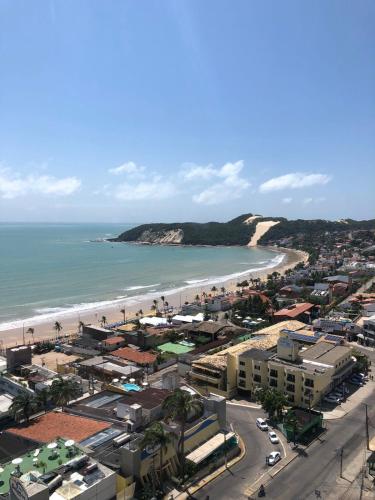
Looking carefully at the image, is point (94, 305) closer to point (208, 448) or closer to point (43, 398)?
point (43, 398)

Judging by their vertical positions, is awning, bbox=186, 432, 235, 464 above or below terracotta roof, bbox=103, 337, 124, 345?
above

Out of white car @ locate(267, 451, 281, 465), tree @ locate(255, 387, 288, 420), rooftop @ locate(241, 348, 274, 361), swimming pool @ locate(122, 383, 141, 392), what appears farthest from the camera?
rooftop @ locate(241, 348, 274, 361)

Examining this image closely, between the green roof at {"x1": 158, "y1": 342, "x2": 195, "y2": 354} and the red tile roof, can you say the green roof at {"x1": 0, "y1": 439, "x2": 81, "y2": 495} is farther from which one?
the red tile roof

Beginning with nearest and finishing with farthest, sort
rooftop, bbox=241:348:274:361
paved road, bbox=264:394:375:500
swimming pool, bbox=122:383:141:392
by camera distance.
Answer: paved road, bbox=264:394:375:500, swimming pool, bbox=122:383:141:392, rooftop, bbox=241:348:274:361

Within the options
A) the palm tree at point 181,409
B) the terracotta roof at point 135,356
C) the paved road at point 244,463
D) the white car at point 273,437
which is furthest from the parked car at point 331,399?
the terracotta roof at point 135,356

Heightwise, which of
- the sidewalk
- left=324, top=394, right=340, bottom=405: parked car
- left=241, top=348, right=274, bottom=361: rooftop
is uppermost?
left=241, top=348, right=274, bottom=361: rooftop

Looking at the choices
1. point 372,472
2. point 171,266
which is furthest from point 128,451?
point 171,266

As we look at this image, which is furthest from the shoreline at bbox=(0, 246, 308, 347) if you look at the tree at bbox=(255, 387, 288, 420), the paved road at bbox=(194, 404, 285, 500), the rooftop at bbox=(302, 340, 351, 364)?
the tree at bbox=(255, 387, 288, 420)

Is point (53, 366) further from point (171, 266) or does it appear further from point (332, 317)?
point (171, 266)
